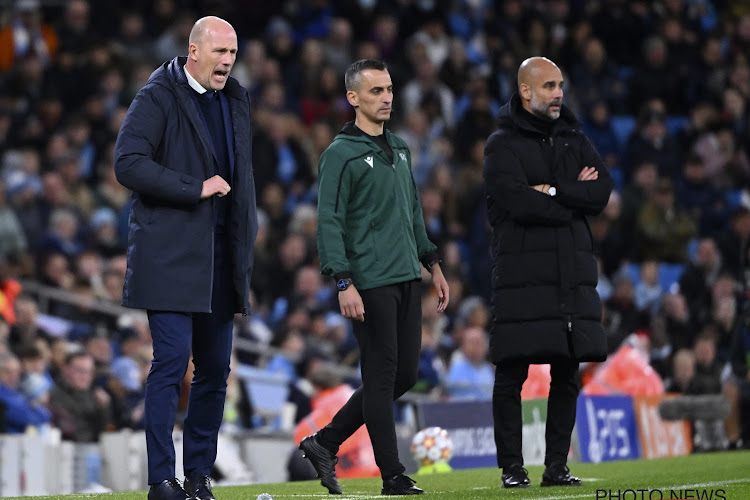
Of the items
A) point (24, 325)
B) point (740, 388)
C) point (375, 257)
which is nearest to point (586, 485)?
point (375, 257)

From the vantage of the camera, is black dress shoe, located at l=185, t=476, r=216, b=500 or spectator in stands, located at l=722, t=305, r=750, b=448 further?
spectator in stands, located at l=722, t=305, r=750, b=448

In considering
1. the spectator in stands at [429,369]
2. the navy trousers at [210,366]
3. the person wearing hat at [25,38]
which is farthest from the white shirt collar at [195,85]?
the person wearing hat at [25,38]

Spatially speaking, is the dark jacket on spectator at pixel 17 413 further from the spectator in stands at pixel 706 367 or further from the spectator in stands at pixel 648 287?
the spectator in stands at pixel 648 287

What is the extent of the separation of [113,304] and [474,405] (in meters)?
4.03

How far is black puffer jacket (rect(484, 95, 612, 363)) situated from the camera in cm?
696

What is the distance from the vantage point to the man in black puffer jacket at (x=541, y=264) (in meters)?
6.98

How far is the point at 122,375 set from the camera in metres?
12.2

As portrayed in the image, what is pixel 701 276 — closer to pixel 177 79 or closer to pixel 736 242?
pixel 736 242

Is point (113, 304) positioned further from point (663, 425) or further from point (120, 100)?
point (663, 425)

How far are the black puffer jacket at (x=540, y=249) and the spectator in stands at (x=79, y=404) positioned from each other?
5401 mm

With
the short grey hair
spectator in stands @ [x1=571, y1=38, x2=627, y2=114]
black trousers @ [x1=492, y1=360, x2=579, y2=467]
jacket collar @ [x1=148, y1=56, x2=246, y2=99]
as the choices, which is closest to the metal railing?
black trousers @ [x1=492, y1=360, x2=579, y2=467]

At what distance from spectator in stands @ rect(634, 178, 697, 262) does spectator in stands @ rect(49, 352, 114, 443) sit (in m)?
7.14

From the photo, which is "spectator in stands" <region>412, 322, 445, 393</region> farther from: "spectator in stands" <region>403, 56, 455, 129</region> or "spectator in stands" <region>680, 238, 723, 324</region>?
"spectator in stands" <region>403, 56, 455, 129</region>

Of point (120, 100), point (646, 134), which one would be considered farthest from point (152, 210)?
point (646, 134)
